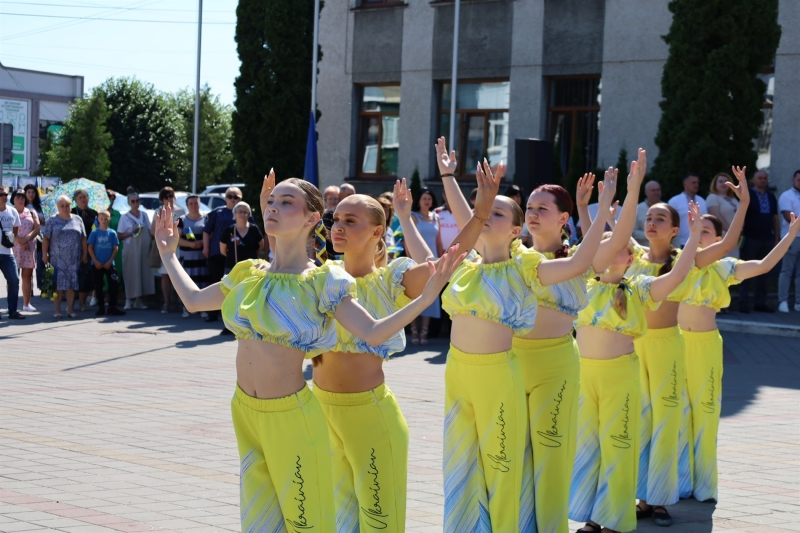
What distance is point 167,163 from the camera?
196 feet

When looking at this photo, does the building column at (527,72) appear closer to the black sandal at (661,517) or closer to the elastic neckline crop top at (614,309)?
the elastic neckline crop top at (614,309)

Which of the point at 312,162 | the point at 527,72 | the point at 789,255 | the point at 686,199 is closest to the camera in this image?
the point at 686,199

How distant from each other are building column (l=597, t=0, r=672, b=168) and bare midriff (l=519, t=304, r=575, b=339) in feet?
52.7

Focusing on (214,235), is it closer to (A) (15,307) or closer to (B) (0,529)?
(A) (15,307)

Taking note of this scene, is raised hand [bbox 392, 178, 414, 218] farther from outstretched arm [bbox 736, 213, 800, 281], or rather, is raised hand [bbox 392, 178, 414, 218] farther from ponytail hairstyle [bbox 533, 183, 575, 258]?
outstretched arm [bbox 736, 213, 800, 281]

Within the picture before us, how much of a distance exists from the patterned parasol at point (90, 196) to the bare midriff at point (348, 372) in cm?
1464

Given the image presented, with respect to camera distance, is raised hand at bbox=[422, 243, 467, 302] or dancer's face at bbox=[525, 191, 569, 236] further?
dancer's face at bbox=[525, 191, 569, 236]

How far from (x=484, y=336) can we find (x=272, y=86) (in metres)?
19.2

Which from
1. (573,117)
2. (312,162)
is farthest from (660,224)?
(573,117)

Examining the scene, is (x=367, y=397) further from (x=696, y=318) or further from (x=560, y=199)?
(x=696, y=318)

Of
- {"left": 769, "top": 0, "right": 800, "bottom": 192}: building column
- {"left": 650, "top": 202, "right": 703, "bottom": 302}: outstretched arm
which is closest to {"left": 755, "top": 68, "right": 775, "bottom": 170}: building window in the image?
{"left": 769, "top": 0, "right": 800, "bottom": 192}: building column

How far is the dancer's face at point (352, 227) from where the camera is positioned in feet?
15.6

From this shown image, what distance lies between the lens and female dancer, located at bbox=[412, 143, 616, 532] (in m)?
4.99

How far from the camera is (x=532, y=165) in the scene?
1125 centimetres
